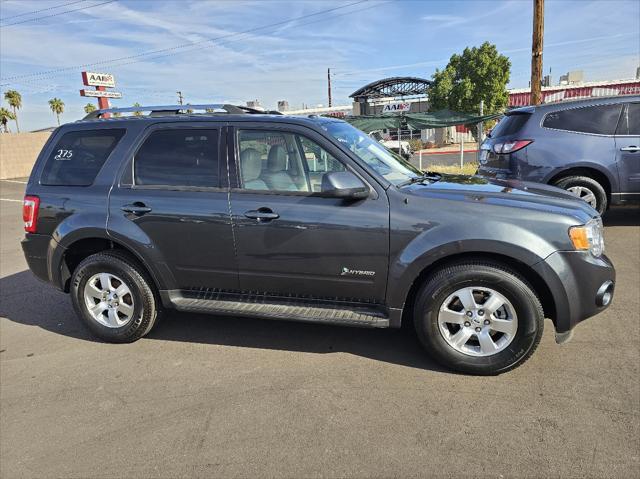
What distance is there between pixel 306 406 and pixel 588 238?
85.1 inches

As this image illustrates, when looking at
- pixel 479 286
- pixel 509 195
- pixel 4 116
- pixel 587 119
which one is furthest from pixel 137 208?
pixel 4 116

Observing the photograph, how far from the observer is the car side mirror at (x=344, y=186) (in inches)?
127

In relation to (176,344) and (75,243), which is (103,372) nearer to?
(176,344)

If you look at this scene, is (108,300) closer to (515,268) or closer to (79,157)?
(79,157)

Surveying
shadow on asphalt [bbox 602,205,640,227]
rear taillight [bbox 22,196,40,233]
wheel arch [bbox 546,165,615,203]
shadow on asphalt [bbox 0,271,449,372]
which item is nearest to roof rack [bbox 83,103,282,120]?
rear taillight [bbox 22,196,40,233]

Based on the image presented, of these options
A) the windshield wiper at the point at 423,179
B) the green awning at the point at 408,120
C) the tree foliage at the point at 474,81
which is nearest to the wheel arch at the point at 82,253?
the windshield wiper at the point at 423,179

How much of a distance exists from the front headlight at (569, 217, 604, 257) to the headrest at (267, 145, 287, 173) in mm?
2074

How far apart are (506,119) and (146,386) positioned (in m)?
6.43

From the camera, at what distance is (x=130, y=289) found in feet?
12.8

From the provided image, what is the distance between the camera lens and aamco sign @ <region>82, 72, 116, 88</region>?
27964mm

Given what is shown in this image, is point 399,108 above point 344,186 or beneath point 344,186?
above

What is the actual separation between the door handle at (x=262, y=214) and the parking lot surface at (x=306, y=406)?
109cm

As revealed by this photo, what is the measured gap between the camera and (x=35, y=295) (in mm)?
5383

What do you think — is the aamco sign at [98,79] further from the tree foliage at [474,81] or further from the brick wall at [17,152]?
the tree foliage at [474,81]
